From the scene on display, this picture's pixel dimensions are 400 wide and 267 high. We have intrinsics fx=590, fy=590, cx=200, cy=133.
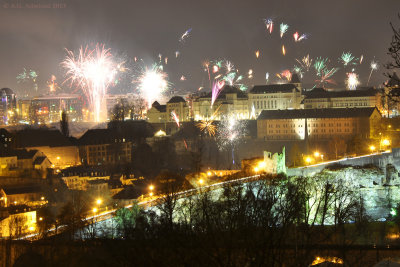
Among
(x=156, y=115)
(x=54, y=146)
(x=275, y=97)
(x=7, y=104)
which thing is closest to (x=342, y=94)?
(x=275, y=97)

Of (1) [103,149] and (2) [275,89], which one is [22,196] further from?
(2) [275,89]

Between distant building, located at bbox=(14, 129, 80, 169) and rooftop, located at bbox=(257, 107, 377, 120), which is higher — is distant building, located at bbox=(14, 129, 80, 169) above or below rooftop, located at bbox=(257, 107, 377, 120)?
below

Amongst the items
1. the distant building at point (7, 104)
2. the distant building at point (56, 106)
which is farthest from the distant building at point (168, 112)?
the distant building at point (7, 104)

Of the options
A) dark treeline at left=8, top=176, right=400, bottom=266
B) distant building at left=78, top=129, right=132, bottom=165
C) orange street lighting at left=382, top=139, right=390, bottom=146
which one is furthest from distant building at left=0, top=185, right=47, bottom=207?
orange street lighting at left=382, top=139, right=390, bottom=146

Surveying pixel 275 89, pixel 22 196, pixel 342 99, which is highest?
pixel 275 89

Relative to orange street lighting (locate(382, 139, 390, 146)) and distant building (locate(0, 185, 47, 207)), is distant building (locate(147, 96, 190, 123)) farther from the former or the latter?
distant building (locate(0, 185, 47, 207))
